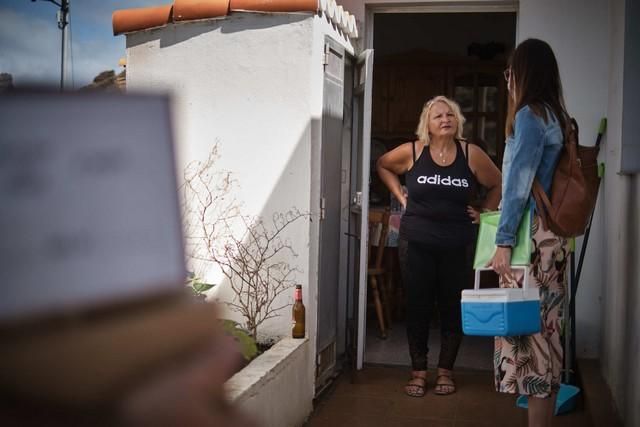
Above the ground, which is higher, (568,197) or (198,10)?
(198,10)

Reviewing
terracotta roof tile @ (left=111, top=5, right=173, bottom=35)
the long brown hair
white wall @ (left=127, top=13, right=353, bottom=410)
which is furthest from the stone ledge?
terracotta roof tile @ (left=111, top=5, right=173, bottom=35)

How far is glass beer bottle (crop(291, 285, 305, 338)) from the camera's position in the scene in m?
4.41

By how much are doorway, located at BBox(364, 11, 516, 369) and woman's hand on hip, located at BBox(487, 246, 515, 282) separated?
504 cm

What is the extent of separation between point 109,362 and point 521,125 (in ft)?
9.60

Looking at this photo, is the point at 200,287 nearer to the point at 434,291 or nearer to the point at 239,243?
the point at 239,243

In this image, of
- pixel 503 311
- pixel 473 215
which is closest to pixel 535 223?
pixel 503 311

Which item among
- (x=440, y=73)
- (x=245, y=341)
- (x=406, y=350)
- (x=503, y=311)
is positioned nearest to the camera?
(x=503, y=311)

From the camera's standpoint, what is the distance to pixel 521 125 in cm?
320

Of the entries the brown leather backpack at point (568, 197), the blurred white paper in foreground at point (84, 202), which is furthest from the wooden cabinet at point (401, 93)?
the blurred white paper in foreground at point (84, 202)

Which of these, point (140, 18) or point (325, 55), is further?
point (140, 18)

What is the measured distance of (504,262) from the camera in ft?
10.6

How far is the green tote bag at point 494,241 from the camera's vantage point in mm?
3229

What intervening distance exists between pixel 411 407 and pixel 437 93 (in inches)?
187

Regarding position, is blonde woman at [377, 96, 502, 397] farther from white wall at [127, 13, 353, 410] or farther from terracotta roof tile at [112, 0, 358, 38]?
terracotta roof tile at [112, 0, 358, 38]
